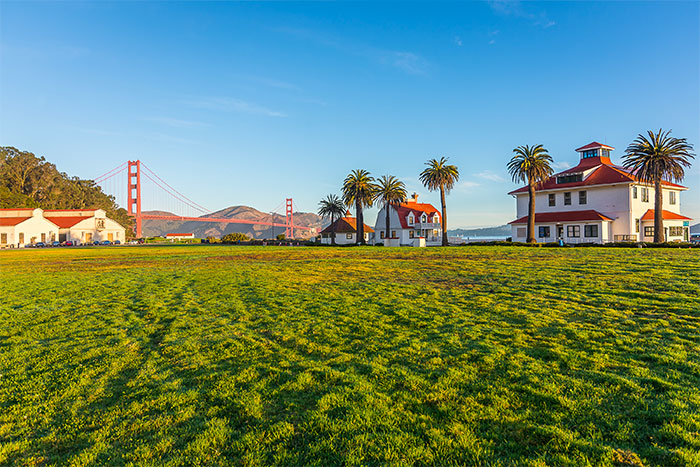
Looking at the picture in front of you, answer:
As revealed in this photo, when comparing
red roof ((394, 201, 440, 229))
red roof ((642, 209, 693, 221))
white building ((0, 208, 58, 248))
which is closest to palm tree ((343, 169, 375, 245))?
red roof ((394, 201, 440, 229))

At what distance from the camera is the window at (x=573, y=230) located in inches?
1937

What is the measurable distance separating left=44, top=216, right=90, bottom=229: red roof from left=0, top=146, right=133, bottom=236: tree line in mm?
12383

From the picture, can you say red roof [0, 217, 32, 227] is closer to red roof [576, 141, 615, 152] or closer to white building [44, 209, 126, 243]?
white building [44, 209, 126, 243]

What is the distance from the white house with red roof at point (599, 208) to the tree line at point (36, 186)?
401 feet

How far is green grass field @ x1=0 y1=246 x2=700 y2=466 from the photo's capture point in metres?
4.08

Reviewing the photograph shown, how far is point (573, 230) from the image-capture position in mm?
49688

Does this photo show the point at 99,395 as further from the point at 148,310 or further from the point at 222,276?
the point at 222,276

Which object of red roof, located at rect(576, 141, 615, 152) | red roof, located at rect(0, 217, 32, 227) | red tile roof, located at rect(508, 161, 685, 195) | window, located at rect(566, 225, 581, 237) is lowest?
window, located at rect(566, 225, 581, 237)

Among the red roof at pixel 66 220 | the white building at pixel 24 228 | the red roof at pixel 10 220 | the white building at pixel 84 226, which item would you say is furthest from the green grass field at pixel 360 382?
the red roof at pixel 66 220

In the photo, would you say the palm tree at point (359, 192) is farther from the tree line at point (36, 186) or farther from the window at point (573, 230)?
the tree line at point (36, 186)

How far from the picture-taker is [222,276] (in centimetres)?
1967

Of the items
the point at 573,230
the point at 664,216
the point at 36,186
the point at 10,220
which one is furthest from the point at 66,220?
the point at 664,216

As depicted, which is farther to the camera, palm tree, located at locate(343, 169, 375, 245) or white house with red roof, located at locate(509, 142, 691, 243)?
palm tree, located at locate(343, 169, 375, 245)

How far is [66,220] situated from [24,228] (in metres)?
15.9
